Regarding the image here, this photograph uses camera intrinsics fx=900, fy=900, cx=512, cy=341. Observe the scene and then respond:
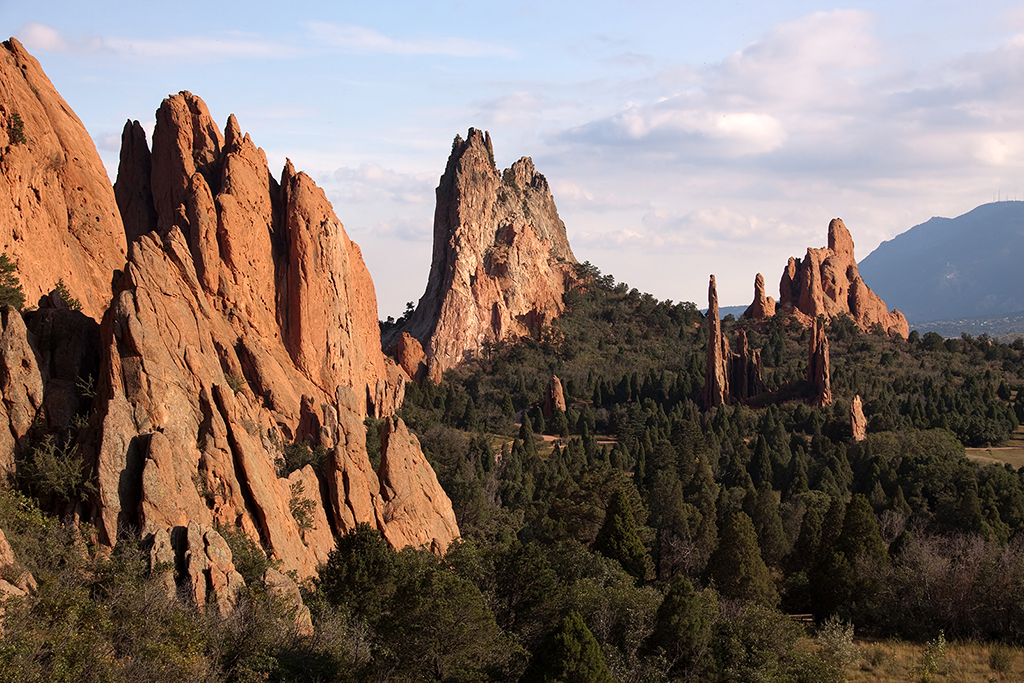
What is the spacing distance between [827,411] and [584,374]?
35.5m

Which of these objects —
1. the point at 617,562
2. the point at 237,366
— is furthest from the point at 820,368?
the point at 237,366

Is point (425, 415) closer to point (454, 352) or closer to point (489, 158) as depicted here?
point (454, 352)

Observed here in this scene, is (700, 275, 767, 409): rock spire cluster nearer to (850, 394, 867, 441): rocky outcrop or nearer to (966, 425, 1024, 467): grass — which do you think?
(850, 394, 867, 441): rocky outcrop

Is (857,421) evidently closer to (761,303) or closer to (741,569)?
(741,569)

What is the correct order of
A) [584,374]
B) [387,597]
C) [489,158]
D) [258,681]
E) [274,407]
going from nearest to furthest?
[258,681]
[387,597]
[274,407]
[584,374]
[489,158]

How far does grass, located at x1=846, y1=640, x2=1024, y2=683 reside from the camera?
25.7 meters

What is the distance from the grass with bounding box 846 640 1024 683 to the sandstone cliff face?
698 inches

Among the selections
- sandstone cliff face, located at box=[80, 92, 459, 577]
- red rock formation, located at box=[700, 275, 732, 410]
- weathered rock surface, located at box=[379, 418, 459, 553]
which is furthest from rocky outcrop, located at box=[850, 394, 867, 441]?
weathered rock surface, located at box=[379, 418, 459, 553]

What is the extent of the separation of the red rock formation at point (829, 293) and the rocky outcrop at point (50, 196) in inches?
4179

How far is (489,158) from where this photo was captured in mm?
137875

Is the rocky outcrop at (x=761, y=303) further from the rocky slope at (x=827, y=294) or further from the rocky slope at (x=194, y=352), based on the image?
the rocky slope at (x=194, y=352)

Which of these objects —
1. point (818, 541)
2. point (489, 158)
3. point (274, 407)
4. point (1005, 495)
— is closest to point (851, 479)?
point (1005, 495)

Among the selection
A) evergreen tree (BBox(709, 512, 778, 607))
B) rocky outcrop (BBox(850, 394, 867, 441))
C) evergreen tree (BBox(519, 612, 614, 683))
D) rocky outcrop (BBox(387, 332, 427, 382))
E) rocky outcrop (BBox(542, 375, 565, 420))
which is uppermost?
rocky outcrop (BBox(387, 332, 427, 382))

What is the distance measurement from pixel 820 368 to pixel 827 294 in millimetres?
41610
